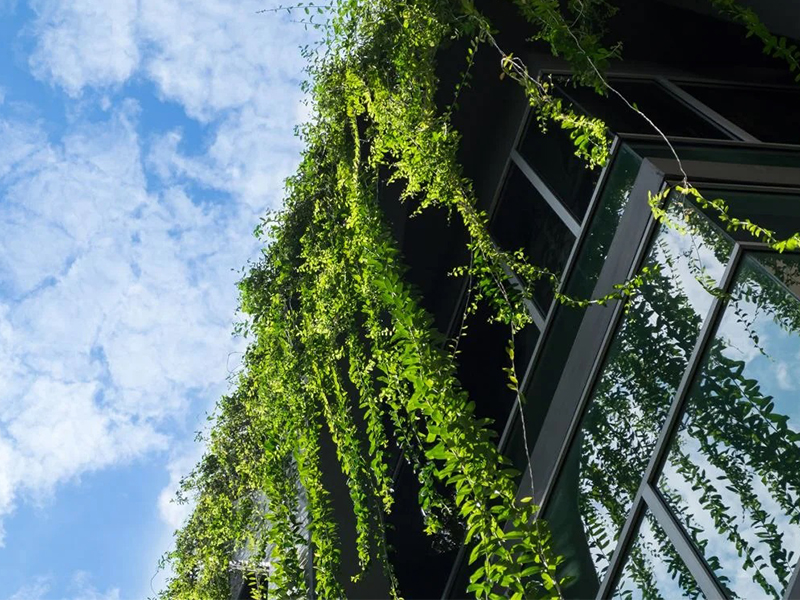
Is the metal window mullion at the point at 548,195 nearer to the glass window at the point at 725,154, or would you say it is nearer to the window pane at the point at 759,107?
the glass window at the point at 725,154

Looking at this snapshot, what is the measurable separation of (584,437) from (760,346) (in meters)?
1.10

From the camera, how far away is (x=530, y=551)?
2.33 m

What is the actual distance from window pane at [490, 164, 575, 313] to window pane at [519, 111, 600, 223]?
0.14m

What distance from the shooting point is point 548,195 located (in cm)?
475

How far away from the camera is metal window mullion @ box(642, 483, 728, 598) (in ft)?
7.66

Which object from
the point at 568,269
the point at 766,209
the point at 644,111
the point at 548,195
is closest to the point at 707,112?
the point at 644,111

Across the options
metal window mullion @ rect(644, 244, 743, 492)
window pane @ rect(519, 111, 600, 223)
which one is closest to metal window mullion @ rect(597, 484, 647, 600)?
metal window mullion @ rect(644, 244, 743, 492)

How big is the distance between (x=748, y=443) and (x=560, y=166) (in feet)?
8.62

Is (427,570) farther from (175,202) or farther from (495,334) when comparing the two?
(175,202)

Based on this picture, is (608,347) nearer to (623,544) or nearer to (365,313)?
(623,544)

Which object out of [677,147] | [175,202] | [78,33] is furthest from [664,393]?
[175,202]

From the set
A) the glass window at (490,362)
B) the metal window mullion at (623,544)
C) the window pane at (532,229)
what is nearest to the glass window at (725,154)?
the window pane at (532,229)

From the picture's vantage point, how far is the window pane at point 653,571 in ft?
8.12

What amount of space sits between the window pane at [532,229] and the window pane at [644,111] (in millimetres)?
672
